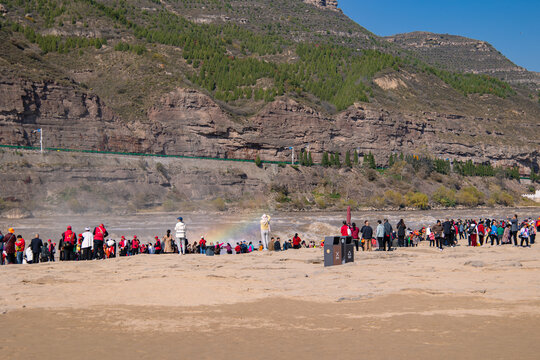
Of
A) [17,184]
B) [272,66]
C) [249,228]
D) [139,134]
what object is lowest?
[249,228]

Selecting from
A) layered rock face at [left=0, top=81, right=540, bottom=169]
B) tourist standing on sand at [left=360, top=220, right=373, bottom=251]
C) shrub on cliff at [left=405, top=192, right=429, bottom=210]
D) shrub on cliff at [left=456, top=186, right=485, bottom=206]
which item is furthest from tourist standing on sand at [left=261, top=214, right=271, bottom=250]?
shrub on cliff at [left=456, top=186, right=485, bottom=206]

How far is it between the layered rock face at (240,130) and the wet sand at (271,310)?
64.2m

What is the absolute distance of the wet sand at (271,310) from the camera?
900cm

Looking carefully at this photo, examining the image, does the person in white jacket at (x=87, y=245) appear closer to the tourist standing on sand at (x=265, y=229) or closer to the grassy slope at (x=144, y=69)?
the tourist standing on sand at (x=265, y=229)

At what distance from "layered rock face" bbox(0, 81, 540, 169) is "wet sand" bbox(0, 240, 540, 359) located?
64219 millimetres

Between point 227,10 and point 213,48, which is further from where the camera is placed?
point 227,10

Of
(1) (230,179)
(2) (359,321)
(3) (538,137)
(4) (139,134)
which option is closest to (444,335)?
(2) (359,321)

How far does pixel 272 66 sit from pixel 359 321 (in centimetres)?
11906

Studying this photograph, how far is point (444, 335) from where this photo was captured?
31.5ft

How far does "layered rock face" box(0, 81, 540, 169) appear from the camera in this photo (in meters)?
77.9

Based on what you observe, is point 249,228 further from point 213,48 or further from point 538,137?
point 538,137

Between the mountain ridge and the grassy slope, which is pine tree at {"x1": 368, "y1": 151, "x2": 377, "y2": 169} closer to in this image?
the mountain ridge

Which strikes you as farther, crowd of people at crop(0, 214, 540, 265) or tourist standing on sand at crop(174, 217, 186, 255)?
tourist standing on sand at crop(174, 217, 186, 255)

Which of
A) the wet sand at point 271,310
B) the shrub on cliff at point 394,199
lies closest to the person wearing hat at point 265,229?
the wet sand at point 271,310
